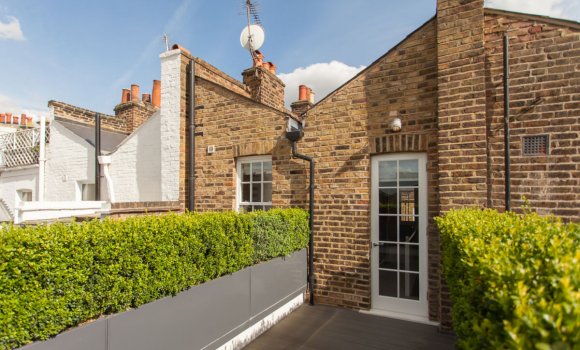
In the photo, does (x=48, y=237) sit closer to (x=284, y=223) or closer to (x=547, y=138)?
(x=284, y=223)

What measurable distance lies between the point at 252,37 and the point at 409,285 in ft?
21.7

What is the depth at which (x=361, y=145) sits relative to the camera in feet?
16.8

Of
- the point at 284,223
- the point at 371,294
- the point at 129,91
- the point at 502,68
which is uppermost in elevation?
the point at 129,91

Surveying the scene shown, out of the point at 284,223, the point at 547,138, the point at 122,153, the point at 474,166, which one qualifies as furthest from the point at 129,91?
the point at 547,138

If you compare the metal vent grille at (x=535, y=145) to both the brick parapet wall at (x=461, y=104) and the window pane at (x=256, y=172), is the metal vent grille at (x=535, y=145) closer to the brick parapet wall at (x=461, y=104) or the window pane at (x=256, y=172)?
the brick parapet wall at (x=461, y=104)

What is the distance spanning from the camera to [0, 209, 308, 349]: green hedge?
2018 mm

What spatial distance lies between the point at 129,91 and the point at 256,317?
31.9 feet

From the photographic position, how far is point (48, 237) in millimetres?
2209

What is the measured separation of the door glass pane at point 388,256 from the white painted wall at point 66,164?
794cm

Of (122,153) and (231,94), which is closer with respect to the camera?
(231,94)

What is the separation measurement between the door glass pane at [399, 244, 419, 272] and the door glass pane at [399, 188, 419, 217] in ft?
1.72

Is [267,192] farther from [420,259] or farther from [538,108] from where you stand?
[538,108]

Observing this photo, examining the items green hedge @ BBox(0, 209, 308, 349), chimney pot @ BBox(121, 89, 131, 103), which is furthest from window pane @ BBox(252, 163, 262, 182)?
chimney pot @ BBox(121, 89, 131, 103)

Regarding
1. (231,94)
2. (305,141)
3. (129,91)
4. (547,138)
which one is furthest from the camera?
(129,91)
